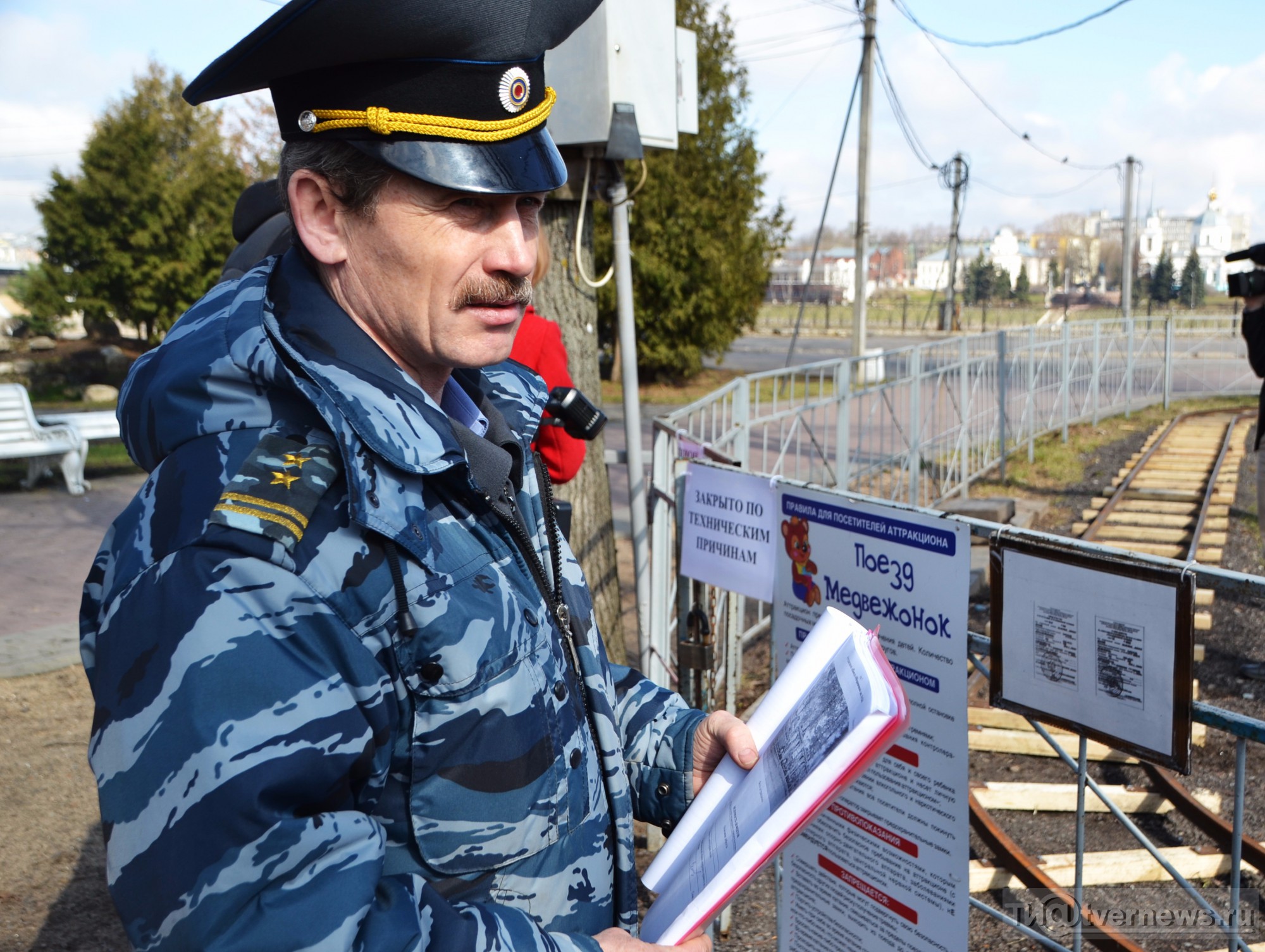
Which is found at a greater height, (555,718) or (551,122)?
(551,122)

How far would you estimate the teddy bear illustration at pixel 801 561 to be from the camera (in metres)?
2.54

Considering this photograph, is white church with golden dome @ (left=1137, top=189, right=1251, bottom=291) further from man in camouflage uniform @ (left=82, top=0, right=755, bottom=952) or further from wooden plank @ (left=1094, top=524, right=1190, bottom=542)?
man in camouflage uniform @ (left=82, top=0, right=755, bottom=952)

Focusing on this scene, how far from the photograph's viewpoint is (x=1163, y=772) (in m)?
4.15

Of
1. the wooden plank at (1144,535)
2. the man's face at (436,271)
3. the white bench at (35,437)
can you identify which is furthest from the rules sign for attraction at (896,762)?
the white bench at (35,437)

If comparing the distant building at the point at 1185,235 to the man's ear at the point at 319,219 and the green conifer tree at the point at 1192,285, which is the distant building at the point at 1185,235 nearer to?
the green conifer tree at the point at 1192,285

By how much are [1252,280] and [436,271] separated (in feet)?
21.0

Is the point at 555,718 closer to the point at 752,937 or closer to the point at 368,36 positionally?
the point at 368,36

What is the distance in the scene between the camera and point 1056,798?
4.11m

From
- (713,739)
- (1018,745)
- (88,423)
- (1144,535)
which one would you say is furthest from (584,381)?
(88,423)

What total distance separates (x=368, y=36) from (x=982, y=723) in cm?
447

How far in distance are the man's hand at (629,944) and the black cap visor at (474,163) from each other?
35.7 inches

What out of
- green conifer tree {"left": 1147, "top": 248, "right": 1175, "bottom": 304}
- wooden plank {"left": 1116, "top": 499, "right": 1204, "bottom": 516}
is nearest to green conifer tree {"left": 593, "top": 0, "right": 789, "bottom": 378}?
wooden plank {"left": 1116, "top": 499, "right": 1204, "bottom": 516}

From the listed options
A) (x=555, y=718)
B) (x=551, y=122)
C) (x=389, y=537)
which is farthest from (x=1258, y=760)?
(x=389, y=537)

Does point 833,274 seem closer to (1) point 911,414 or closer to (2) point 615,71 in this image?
(1) point 911,414
